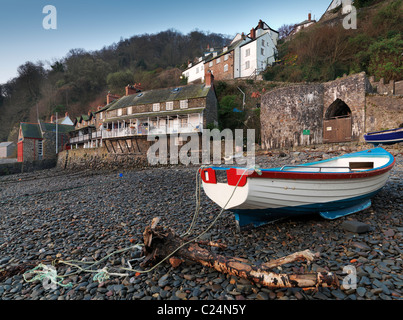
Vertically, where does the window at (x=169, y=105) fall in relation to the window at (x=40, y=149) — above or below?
above

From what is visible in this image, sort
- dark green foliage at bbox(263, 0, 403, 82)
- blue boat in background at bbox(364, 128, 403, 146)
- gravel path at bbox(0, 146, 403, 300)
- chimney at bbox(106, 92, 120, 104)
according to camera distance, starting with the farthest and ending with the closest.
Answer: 1. chimney at bbox(106, 92, 120, 104)
2. dark green foliage at bbox(263, 0, 403, 82)
3. blue boat in background at bbox(364, 128, 403, 146)
4. gravel path at bbox(0, 146, 403, 300)

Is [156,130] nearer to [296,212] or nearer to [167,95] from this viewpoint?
[167,95]

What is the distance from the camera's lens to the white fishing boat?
11.8ft

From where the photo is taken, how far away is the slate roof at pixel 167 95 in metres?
25.1

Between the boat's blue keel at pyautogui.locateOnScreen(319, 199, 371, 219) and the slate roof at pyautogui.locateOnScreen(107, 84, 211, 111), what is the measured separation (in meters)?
21.2

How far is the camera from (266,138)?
61.1 ft

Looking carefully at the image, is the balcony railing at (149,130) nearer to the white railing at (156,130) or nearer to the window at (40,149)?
the white railing at (156,130)

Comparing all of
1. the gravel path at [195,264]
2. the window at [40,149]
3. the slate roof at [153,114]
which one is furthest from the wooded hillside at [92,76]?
the gravel path at [195,264]

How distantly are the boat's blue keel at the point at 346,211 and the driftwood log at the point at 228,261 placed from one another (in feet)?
6.85

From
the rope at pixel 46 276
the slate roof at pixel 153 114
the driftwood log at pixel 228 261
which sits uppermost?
the slate roof at pixel 153 114

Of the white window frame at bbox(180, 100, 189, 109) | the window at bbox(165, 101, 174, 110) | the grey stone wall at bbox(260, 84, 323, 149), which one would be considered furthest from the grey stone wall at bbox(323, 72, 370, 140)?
the window at bbox(165, 101, 174, 110)

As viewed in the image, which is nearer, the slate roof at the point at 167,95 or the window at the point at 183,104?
the window at the point at 183,104

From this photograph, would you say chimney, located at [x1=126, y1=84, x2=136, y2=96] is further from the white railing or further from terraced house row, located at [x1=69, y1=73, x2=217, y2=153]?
the white railing
